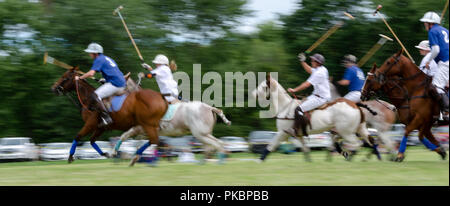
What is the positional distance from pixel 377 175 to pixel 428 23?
12.7 feet

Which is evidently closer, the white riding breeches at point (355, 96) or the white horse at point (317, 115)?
the white horse at point (317, 115)

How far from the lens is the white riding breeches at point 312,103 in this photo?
14.5 metres

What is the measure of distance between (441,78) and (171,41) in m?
21.2

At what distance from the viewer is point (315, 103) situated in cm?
1449

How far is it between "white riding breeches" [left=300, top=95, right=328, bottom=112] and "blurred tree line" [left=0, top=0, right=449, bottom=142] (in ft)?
52.3

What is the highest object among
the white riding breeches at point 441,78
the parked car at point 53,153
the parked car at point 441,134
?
the white riding breeches at point 441,78

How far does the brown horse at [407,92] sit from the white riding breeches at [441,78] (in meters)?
0.13

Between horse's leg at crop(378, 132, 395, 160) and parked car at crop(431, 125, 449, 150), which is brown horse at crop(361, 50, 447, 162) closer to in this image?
horse's leg at crop(378, 132, 395, 160)

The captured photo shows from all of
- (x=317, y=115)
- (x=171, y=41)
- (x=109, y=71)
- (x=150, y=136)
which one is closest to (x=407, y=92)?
(x=317, y=115)

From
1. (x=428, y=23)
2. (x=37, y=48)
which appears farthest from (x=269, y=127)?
(x=428, y=23)

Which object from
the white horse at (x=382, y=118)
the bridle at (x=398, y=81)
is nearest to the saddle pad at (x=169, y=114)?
the white horse at (x=382, y=118)

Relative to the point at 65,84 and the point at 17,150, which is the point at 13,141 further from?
the point at 65,84

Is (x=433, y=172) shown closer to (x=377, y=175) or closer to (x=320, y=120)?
(x=377, y=175)

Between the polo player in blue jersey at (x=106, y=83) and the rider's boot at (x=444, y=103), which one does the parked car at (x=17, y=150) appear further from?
the rider's boot at (x=444, y=103)
